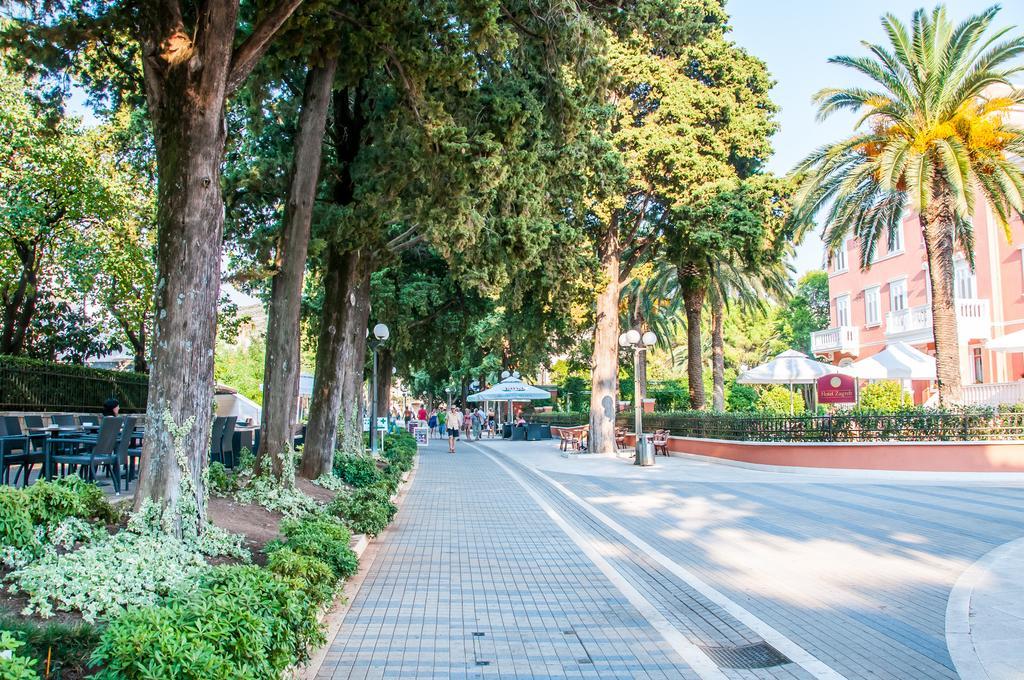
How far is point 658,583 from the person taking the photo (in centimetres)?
776

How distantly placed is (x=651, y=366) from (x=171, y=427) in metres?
66.0

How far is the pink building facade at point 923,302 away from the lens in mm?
30219

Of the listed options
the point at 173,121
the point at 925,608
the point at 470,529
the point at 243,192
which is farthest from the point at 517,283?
the point at 925,608

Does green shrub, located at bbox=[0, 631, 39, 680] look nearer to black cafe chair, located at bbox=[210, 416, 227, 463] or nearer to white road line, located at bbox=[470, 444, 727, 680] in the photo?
white road line, located at bbox=[470, 444, 727, 680]

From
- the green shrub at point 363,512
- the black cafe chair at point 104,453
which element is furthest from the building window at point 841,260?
the black cafe chair at point 104,453

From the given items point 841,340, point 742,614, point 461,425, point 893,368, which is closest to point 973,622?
point 742,614

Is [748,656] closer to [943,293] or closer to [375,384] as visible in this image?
[375,384]

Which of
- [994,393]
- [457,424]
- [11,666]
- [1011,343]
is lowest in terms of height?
[11,666]

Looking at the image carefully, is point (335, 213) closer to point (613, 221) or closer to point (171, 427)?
point (171, 427)

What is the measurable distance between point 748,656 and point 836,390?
18816 millimetres

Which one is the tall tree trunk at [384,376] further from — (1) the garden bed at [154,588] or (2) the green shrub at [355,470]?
(1) the garden bed at [154,588]

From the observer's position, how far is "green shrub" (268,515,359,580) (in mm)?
6805

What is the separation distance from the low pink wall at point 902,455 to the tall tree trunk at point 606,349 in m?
7.08

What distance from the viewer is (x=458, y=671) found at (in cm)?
509
